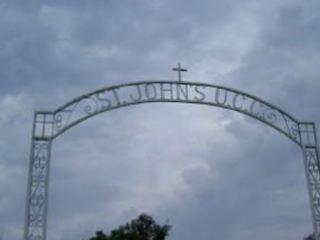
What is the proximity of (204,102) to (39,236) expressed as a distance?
476 centimetres

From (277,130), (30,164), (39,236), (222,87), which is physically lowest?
(39,236)

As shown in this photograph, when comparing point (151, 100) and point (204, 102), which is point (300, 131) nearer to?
point (204, 102)

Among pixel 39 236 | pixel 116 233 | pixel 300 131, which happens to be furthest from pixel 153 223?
pixel 39 236

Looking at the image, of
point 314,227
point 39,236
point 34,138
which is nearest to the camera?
point 39,236

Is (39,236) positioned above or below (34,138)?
below

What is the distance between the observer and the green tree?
102 feet

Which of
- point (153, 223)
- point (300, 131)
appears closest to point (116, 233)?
point (153, 223)

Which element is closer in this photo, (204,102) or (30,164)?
(30,164)

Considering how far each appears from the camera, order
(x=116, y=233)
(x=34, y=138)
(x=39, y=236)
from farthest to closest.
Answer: (x=116, y=233), (x=34, y=138), (x=39, y=236)

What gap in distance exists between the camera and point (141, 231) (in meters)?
31.1

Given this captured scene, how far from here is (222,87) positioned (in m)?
13.2

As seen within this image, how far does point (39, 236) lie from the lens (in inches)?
436

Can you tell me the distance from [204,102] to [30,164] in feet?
13.7

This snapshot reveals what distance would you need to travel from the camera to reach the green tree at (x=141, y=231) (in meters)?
31.0
